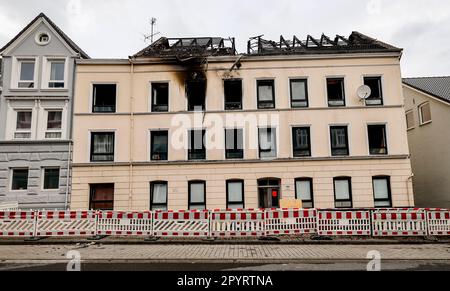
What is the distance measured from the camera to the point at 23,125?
19.7 meters

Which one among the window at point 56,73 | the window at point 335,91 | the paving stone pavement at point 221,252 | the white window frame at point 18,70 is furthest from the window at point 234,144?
the white window frame at point 18,70

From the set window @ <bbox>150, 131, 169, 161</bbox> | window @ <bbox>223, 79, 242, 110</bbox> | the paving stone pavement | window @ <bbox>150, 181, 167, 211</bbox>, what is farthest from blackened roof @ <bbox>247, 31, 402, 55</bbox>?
the paving stone pavement

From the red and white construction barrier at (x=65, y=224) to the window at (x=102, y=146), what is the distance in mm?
6183

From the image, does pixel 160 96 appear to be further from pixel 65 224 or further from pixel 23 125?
pixel 65 224

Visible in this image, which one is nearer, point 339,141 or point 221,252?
point 221,252

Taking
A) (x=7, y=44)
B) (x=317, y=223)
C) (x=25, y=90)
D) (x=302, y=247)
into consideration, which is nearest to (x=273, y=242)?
(x=302, y=247)

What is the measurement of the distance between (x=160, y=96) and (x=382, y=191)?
604 inches

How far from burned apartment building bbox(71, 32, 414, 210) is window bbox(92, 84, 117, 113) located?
7cm

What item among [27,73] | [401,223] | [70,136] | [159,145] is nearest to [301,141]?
[401,223]

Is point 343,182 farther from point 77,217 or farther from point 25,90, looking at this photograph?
point 25,90

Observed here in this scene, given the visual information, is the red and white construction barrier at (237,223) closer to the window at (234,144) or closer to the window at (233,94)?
the window at (234,144)

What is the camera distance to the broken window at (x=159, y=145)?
65.1 feet

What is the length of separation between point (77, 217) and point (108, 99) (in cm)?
915

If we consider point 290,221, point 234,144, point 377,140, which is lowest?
point 290,221
